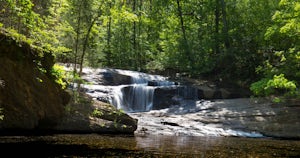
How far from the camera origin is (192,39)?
105 feet

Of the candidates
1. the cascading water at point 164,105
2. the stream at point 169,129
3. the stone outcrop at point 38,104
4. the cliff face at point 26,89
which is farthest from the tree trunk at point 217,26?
the cliff face at point 26,89

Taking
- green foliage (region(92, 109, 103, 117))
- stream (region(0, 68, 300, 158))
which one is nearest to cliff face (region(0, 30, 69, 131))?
stream (region(0, 68, 300, 158))

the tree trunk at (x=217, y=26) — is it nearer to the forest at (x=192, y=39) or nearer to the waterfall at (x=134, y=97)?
the forest at (x=192, y=39)

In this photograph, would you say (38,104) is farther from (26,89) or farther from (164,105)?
(164,105)

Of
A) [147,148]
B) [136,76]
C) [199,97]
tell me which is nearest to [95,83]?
[136,76]

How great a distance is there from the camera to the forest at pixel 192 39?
1998cm

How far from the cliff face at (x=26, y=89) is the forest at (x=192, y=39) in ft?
21.2

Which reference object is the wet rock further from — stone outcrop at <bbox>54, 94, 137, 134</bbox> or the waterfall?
the waterfall

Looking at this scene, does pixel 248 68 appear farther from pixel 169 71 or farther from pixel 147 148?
pixel 147 148

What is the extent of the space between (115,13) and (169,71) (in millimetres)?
17525

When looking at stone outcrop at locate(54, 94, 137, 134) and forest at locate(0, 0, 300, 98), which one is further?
forest at locate(0, 0, 300, 98)

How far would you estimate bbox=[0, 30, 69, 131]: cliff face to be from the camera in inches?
423

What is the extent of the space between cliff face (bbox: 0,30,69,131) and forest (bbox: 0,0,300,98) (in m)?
6.47

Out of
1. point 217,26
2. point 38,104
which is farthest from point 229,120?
point 217,26
